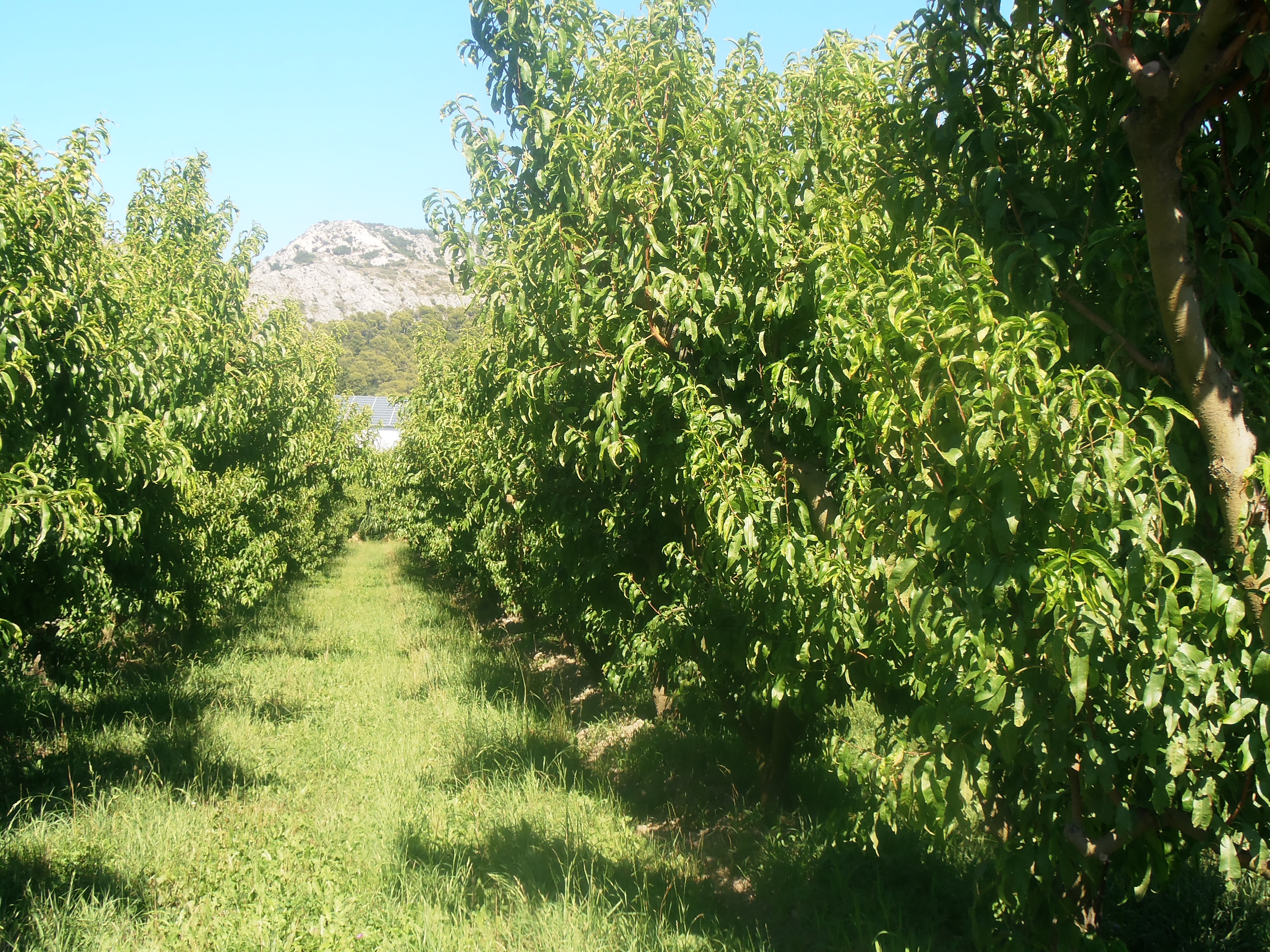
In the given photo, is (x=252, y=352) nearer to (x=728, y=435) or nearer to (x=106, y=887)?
(x=106, y=887)

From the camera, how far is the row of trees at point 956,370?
213 cm

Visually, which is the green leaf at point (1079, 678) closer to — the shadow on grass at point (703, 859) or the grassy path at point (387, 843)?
the shadow on grass at point (703, 859)

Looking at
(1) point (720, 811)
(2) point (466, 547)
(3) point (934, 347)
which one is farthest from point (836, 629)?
(2) point (466, 547)

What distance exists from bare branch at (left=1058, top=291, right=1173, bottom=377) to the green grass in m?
1.97

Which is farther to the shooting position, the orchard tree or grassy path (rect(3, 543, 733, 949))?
grassy path (rect(3, 543, 733, 949))

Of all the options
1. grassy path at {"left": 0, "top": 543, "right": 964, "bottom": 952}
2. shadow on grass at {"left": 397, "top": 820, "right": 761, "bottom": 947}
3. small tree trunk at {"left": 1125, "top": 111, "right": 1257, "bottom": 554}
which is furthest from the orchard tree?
shadow on grass at {"left": 397, "top": 820, "right": 761, "bottom": 947}

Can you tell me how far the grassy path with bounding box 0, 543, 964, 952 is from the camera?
4129mm

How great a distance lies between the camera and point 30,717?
24.0 ft

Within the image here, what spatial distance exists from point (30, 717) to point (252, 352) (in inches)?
154

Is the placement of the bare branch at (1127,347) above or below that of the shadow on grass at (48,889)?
above

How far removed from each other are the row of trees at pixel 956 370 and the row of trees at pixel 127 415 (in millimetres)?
1888

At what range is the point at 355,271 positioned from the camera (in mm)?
153500

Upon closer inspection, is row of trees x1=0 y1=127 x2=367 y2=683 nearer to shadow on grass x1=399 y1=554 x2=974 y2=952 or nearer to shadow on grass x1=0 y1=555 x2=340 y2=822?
shadow on grass x1=0 y1=555 x2=340 y2=822

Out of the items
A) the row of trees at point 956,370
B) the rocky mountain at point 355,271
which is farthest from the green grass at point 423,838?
the rocky mountain at point 355,271
